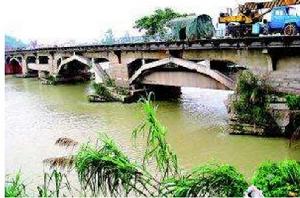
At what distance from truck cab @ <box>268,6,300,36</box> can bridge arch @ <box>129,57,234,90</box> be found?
9.25 ft

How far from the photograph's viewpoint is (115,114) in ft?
72.7

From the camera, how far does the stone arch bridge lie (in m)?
17.1

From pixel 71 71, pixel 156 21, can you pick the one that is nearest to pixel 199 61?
pixel 156 21

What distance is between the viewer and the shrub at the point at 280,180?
7246 millimetres

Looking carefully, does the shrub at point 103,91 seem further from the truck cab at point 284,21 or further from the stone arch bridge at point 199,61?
the truck cab at point 284,21

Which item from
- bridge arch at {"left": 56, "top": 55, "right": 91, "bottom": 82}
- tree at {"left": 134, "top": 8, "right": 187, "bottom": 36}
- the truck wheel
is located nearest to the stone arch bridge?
the truck wheel

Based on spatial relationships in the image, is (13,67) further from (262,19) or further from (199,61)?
(262,19)

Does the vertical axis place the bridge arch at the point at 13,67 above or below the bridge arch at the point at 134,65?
below

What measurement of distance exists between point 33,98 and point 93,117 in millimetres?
9701

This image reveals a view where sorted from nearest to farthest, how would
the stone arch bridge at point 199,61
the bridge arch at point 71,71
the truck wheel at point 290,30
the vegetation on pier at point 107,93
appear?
the stone arch bridge at point 199,61 < the truck wheel at point 290,30 < the vegetation on pier at point 107,93 < the bridge arch at point 71,71

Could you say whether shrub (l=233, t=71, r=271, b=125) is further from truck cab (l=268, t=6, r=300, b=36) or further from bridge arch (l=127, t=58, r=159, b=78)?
bridge arch (l=127, t=58, r=159, b=78)

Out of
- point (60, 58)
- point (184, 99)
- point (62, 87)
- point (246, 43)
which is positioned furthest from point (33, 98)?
point (246, 43)

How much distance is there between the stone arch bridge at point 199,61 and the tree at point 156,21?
20.1 feet

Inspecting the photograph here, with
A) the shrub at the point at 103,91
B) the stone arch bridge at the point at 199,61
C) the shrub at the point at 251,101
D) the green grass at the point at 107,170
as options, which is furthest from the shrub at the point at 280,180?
the shrub at the point at 103,91
